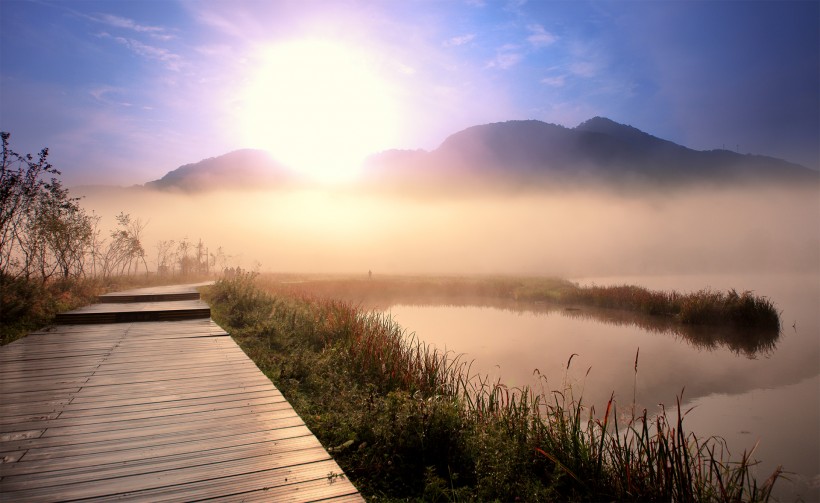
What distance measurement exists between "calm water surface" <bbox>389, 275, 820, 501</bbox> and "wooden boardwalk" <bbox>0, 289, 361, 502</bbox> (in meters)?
3.22

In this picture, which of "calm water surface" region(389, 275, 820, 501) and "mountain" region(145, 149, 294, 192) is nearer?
"calm water surface" region(389, 275, 820, 501)

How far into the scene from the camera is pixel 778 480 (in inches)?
192

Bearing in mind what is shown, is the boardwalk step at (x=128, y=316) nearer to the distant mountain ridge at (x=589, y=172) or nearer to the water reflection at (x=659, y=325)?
the water reflection at (x=659, y=325)

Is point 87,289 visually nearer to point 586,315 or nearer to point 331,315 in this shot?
point 331,315

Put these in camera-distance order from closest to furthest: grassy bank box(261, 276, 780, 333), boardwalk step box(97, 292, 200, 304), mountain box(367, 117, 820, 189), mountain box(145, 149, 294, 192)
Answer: boardwalk step box(97, 292, 200, 304), grassy bank box(261, 276, 780, 333), mountain box(367, 117, 820, 189), mountain box(145, 149, 294, 192)

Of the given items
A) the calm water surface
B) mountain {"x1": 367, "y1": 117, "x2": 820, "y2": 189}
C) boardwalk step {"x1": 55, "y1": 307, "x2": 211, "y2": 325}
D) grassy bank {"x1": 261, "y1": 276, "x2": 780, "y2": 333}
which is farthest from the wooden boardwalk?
mountain {"x1": 367, "y1": 117, "x2": 820, "y2": 189}

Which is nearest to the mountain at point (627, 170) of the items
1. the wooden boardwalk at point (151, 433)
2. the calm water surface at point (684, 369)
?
the calm water surface at point (684, 369)

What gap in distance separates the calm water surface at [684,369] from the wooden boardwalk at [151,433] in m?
3.22

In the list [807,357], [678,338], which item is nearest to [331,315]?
[678,338]

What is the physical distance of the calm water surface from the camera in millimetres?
5988

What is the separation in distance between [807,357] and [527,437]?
36.0 ft

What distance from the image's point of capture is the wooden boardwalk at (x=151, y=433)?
2.22m

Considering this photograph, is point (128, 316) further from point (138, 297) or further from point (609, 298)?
point (609, 298)

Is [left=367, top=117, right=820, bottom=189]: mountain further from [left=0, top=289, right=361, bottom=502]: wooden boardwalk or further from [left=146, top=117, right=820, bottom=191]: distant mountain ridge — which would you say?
[left=0, top=289, right=361, bottom=502]: wooden boardwalk
